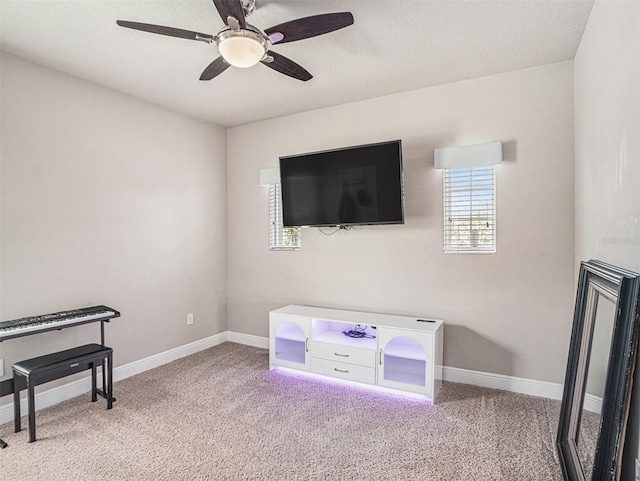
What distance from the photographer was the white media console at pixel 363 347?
2904mm

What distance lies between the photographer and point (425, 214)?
10.9 ft

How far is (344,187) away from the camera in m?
3.40

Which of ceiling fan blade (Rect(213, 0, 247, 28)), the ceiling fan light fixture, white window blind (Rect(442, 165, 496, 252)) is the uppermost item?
ceiling fan blade (Rect(213, 0, 247, 28))

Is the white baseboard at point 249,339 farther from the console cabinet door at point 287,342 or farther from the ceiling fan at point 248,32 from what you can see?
the ceiling fan at point 248,32

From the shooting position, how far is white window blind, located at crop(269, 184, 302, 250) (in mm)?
4125

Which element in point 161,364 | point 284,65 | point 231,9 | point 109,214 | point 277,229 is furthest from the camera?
point 277,229

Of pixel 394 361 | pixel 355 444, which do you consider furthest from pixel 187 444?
pixel 394 361

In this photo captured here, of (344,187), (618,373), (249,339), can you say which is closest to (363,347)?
(344,187)

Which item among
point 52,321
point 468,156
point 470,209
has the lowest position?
point 52,321

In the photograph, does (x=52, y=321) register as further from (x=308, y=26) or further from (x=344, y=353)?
(x=308, y=26)

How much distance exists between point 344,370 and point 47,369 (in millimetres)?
2153

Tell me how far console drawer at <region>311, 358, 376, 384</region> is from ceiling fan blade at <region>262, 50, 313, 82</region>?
2294mm

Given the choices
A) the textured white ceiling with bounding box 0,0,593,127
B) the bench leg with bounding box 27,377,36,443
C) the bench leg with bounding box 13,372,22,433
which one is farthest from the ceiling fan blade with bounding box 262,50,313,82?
the bench leg with bounding box 13,372,22,433

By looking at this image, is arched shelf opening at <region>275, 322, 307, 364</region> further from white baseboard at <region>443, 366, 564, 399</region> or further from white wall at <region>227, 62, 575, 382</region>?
white baseboard at <region>443, 366, 564, 399</region>
